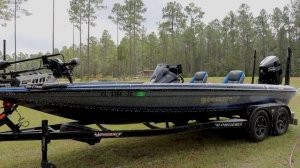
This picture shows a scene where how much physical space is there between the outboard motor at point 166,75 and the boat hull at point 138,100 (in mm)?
584

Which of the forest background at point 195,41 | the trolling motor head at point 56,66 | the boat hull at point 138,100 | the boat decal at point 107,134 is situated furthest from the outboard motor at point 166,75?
the forest background at point 195,41

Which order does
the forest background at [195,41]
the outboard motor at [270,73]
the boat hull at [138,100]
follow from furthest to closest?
the forest background at [195,41]
the outboard motor at [270,73]
the boat hull at [138,100]

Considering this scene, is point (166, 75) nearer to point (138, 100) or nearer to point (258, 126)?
point (138, 100)

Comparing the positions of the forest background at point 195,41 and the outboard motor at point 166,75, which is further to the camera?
the forest background at point 195,41

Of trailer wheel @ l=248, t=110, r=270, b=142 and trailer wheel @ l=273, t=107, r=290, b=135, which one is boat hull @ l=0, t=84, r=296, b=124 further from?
trailer wheel @ l=273, t=107, r=290, b=135

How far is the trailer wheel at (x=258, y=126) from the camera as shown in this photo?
6.79m

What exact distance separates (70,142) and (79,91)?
262cm

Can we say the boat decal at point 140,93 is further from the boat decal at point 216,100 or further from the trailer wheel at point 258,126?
the trailer wheel at point 258,126

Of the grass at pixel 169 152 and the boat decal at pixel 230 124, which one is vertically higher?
the boat decal at pixel 230 124

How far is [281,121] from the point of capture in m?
7.63

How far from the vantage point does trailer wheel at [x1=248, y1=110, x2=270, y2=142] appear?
6785 mm

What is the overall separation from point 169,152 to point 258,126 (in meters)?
1.90

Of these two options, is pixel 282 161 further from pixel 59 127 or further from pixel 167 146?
pixel 59 127

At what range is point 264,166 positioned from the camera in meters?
5.43
